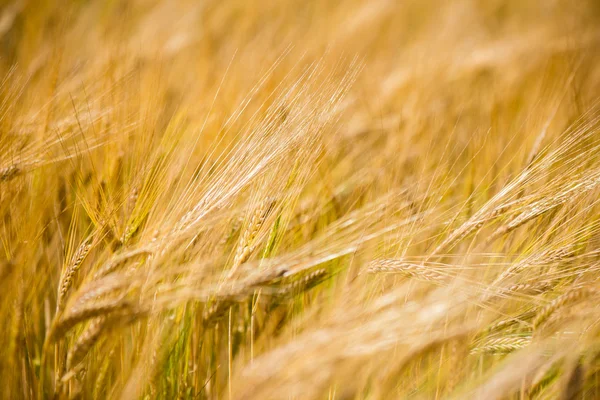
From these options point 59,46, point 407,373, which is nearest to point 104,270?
point 407,373

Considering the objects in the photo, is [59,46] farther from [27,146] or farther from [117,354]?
[117,354]

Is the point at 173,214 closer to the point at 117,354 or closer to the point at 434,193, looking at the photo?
the point at 117,354

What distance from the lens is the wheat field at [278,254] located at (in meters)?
0.51

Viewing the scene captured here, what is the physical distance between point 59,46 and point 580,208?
3.58ft

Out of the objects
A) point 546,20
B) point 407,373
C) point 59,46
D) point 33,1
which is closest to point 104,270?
point 407,373

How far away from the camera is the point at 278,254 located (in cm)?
69

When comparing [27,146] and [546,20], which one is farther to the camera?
[546,20]

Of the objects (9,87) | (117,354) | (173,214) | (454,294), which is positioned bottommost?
(454,294)

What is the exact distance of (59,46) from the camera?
0.87 meters

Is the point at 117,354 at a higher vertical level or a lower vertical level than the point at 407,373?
higher

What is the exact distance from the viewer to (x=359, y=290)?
2.02ft

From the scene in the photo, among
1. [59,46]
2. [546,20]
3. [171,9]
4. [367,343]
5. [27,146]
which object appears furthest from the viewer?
[546,20]

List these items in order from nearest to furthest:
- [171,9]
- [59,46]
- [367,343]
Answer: [367,343] < [59,46] < [171,9]

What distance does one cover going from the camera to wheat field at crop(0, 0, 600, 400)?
20.2 inches
